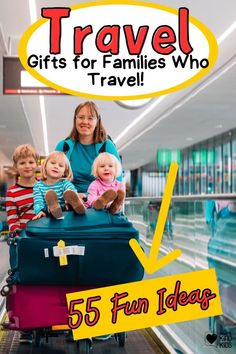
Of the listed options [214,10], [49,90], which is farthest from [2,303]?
[214,10]

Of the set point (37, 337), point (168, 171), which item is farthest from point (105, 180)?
point (168, 171)

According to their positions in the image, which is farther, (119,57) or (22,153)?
(119,57)

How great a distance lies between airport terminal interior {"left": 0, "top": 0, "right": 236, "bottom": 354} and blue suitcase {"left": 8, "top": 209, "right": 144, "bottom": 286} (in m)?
0.10

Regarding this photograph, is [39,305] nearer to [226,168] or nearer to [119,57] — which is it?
[119,57]

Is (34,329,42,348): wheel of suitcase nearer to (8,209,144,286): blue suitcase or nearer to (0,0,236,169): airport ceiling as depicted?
(8,209,144,286): blue suitcase

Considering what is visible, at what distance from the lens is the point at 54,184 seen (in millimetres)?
2811

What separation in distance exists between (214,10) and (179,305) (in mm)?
5866

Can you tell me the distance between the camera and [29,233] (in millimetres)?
2758

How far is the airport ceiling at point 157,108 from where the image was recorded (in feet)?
26.3

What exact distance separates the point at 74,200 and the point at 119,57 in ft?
2.96

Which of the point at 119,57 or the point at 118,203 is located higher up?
the point at 119,57

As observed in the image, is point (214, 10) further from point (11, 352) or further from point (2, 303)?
point (11, 352)

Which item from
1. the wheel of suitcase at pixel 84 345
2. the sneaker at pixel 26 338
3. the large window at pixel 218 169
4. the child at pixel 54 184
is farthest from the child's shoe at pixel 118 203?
the large window at pixel 218 169

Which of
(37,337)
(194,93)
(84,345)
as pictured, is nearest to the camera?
(84,345)
